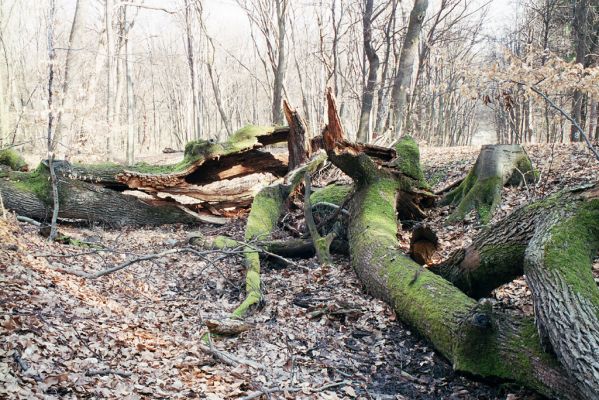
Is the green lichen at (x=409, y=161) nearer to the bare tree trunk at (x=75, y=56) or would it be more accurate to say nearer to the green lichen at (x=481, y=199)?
the green lichen at (x=481, y=199)

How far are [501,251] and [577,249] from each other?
34.3 inches

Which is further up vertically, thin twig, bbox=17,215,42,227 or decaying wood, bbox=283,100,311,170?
decaying wood, bbox=283,100,311,170

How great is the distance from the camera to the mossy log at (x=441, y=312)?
3.63 meters

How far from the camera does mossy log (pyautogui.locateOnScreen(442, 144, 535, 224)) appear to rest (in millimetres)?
7707

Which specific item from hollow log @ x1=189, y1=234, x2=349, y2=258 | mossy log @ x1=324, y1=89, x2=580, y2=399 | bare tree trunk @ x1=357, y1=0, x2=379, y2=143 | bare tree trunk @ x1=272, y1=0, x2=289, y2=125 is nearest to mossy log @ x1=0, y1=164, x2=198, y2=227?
hollow log @ x1=189, y1=234, x2=349, y2=258

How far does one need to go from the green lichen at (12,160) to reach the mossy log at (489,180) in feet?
29.0

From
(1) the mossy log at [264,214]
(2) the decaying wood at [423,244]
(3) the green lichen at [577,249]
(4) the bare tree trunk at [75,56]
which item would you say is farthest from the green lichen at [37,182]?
(3) the green lichen at [577,249]

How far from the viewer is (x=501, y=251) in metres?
4.73

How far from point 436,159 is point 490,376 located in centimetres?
952

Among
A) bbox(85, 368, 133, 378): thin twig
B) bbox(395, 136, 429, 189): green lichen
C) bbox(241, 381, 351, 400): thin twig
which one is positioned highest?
bbox(395, 136, 429, 189): green lichen

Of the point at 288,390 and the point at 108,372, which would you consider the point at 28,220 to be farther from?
the point at 288,390

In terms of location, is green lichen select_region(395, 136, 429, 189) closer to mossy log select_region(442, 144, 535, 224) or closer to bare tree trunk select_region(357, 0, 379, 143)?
mossy log select_region(442, 144, 535, 224)

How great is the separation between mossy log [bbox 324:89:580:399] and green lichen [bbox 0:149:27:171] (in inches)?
274

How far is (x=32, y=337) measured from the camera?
3.60 metres
